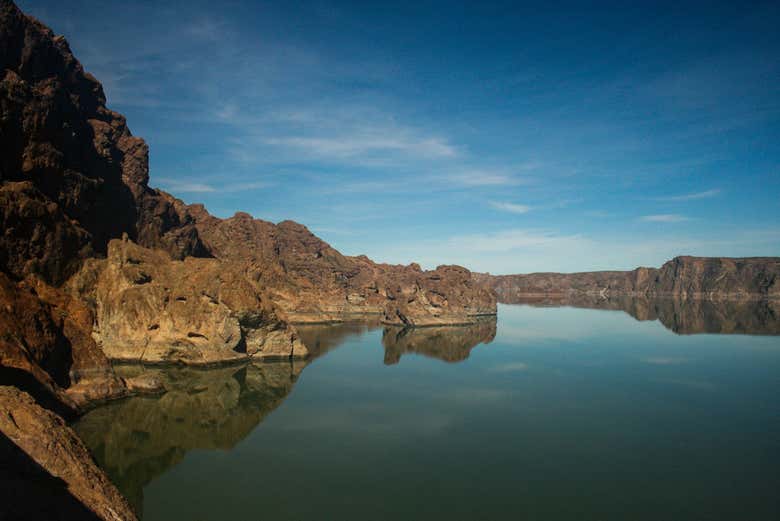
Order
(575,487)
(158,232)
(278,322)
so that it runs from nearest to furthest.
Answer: (575,487) < (278,322) < (158,232)

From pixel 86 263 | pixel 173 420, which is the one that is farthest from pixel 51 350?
pixel 86 263

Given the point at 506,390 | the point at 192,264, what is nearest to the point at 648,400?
the point at 506,390

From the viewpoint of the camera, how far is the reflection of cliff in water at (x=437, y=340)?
239 feet

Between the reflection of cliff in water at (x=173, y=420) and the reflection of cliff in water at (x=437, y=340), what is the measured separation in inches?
966

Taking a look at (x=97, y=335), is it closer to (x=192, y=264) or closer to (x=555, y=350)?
(x=192, y=264)

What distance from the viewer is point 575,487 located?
24.2 meters

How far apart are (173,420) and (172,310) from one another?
2121 centimetres

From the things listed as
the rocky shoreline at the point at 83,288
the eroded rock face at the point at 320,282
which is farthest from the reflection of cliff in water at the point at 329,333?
the eroded rock face at the point at 320,282

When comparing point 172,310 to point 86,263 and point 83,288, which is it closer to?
point 83,288

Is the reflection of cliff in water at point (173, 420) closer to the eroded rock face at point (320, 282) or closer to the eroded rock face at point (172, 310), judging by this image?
the eroded rock face at point (172, 310)

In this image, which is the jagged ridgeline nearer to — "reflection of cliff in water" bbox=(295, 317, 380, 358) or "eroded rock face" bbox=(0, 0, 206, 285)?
"eroded rock face" bbox=(0, 0, 206, 285)

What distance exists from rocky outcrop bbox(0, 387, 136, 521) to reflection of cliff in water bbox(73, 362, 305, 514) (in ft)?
34.5

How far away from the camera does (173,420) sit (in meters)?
34.1

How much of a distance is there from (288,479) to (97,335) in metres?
37.7
